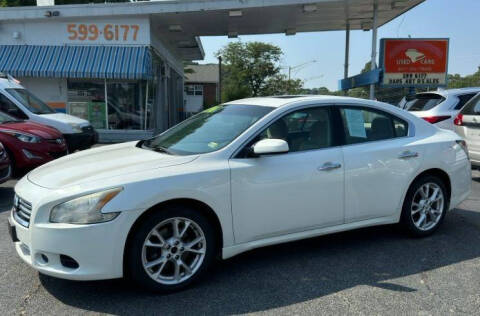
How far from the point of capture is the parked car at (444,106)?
8.48 m

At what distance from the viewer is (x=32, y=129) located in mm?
7773

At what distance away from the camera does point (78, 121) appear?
10.7 metres

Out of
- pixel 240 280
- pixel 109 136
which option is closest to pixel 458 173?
pixel 240 280

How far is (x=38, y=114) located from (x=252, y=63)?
51.3 metres

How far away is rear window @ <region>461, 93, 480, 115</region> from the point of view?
7.43 m

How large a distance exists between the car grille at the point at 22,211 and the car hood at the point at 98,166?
187 millimetres

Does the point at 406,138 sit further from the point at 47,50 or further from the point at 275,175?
the point at 47,50

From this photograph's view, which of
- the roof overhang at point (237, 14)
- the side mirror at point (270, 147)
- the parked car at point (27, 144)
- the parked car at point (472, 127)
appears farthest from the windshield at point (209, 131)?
the roof overhang at point (237, 14)

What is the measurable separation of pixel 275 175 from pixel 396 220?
5.35 feet

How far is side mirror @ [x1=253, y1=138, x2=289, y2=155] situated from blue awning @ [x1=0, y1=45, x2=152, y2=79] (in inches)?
468

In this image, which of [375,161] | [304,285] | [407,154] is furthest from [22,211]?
[407,154]

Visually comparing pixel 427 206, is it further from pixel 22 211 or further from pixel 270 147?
pixel 22 211

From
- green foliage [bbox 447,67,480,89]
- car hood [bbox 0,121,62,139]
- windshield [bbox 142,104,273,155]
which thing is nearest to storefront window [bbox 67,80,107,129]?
car hood [bbox 0,121,62,139]

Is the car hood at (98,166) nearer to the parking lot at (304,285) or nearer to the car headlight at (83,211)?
the car headlight at (83,211)
